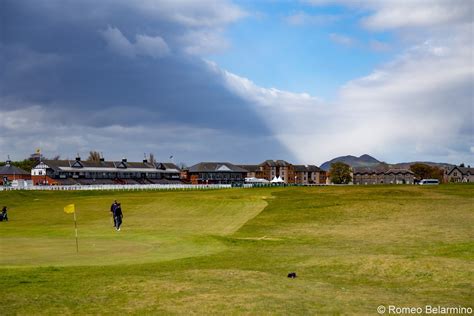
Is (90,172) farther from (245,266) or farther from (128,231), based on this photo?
(245,266)

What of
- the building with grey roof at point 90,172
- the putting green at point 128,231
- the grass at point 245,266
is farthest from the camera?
the building with grey roof at point 90,172

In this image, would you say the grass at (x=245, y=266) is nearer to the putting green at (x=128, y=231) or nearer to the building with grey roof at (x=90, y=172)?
the putting green at (x=128, y=231)

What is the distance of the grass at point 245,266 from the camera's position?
52.1 feet

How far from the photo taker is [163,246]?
101 ft

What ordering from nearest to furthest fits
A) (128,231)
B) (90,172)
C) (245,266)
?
(245,266) < (128,231) < (90,172)

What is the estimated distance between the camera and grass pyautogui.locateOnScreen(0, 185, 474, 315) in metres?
15.9

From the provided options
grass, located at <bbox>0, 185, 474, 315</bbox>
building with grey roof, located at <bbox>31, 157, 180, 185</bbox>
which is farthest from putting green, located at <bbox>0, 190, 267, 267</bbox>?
building with grey roof, located at <bbox>31, 157, 180, 185</bbox>

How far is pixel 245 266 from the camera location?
23797 millimetres

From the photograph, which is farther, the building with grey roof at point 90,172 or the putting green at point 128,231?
the building with grey roof at point 90,172

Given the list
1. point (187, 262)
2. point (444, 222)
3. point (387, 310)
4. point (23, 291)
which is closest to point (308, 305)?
point (387, 310)

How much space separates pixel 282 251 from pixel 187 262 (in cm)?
658

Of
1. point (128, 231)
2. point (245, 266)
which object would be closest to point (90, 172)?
point (128, 231)

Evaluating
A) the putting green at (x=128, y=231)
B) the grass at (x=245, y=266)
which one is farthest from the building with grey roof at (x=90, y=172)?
the grass at (x=245, y=266)

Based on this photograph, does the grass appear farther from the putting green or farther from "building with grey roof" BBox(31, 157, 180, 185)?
"building with grey roof" BBox(31, 157, 180, 185)
